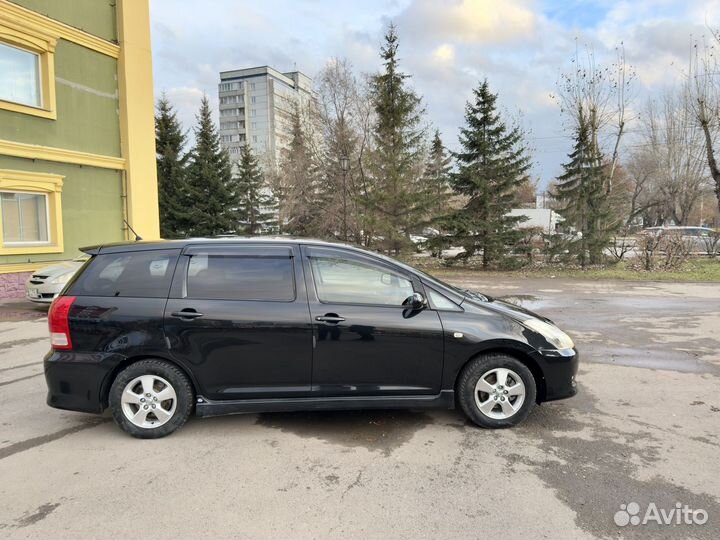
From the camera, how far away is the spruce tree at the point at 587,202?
1908 centimetres

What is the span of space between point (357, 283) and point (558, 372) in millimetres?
1925

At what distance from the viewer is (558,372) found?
415 cm

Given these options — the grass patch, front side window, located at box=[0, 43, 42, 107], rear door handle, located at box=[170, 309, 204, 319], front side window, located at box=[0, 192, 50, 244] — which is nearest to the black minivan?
rear door handle, located at box=[170, 309, 204, 319]

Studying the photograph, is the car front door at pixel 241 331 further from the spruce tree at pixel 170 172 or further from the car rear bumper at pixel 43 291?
the spruce tree at pixel 170 172

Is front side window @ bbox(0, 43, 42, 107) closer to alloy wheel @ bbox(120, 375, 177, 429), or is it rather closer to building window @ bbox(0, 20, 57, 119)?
building window @ bbox(0, 20, 57, 119)

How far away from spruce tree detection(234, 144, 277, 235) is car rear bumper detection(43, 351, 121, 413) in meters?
29.4

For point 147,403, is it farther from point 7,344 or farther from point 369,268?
point 7,344

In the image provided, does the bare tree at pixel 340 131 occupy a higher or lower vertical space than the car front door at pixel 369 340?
higher

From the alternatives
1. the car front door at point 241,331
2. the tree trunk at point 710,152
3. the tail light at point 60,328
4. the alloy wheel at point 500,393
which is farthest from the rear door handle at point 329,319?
the tree trunk at point 710,152

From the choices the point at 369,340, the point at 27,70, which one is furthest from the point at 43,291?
the point at 369,340

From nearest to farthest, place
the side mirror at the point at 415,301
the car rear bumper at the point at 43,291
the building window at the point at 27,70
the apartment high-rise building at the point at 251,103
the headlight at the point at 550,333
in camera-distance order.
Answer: the side mirror at the point at 415,301
the headlight at the point at 550,333
the car rear bumper at the point at 43,291
the building window at the point at 27,70
the apartment high-rise building at the point at 251,103

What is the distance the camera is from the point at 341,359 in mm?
4020

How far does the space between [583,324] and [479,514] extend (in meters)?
6.93

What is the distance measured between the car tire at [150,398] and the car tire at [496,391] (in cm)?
239
